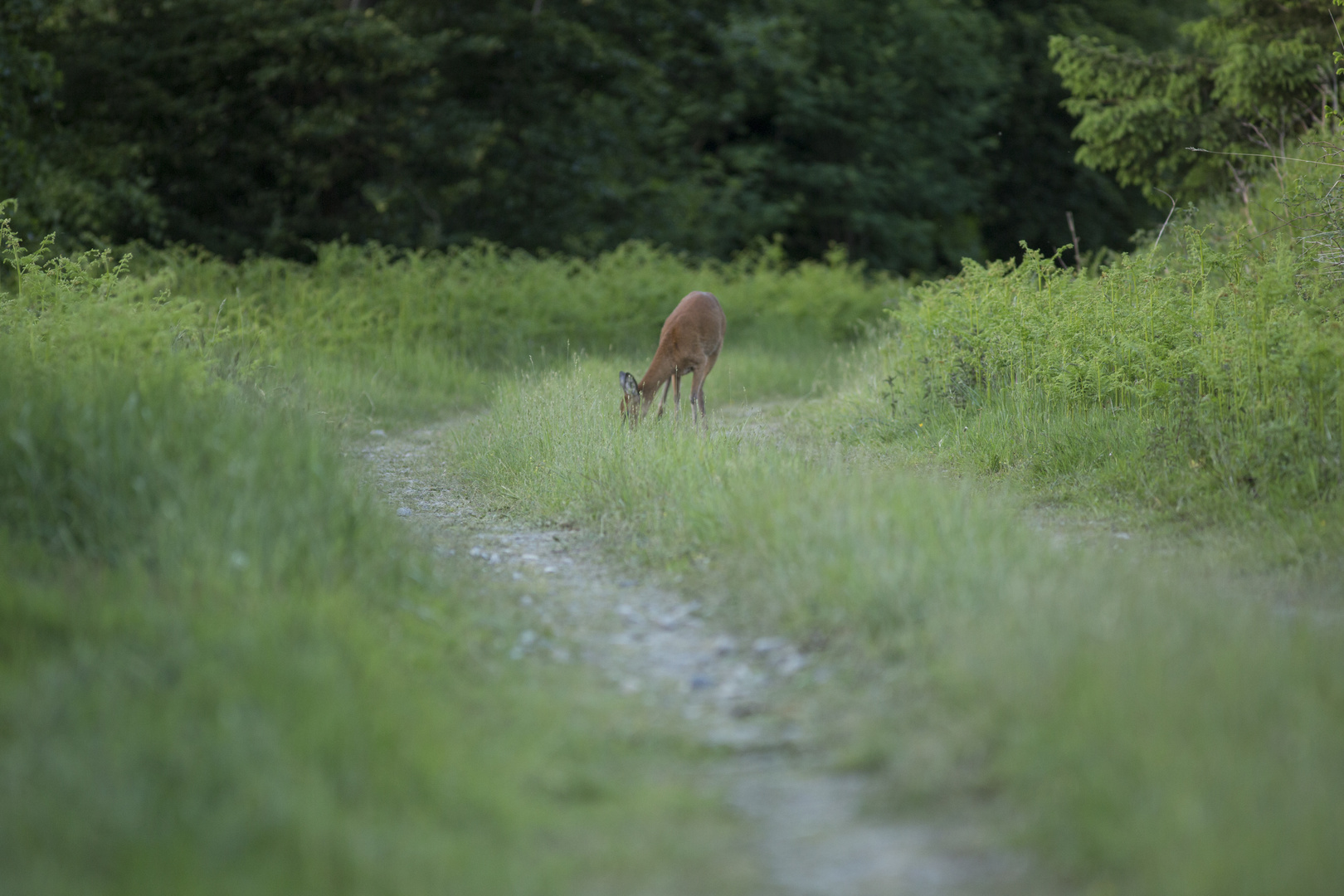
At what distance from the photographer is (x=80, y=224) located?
17.0 m

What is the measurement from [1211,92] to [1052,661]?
44.6 ft

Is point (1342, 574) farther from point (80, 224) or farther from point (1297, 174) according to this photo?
point (80, 224)

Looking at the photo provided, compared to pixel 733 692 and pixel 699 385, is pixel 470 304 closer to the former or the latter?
pixel 699 385

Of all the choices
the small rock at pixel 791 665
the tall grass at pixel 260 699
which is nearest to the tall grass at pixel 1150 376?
the small rock at pixel 791 665

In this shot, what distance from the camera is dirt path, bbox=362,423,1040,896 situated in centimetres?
306

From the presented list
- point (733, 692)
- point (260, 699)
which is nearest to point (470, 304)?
point (733, 692)

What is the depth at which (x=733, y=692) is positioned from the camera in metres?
4.35

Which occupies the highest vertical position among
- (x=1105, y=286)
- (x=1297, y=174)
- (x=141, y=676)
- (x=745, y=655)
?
(x=1297, y=174)

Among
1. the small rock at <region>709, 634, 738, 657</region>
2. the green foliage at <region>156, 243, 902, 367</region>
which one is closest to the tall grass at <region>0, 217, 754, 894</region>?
the small rock at <region>709, 634, 738, 657</region>

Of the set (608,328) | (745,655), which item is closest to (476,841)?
(745,655)

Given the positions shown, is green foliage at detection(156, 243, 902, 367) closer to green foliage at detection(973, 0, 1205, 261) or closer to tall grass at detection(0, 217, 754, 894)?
tall grass at detection(0, 217, 754, 894)

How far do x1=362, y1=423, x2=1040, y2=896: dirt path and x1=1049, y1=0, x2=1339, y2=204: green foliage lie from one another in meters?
11.0

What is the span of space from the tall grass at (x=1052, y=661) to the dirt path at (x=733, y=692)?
185 millimetres

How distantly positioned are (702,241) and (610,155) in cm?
301
